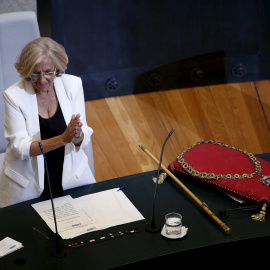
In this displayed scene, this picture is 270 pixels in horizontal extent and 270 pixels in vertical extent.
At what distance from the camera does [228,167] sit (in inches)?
85.3

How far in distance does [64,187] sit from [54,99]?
0.37 metres

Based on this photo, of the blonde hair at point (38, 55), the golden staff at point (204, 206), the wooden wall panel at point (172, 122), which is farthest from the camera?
the wooden wall panel at point (172, 122)

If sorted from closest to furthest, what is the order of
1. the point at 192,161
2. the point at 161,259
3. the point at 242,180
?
1. the point at 161,259
2. the point at 242,180
3. the point at 192,161

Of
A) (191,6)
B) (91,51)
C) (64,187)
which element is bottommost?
(64,187)

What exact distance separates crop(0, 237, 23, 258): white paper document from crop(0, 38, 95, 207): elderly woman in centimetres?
33

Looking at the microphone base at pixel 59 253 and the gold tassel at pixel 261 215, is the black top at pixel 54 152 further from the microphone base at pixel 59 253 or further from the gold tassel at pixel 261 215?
the gold tassel at pixel 261 215

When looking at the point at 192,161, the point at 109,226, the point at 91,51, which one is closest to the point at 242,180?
the point at 192,161

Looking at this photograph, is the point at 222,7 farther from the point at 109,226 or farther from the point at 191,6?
the point at 109,226

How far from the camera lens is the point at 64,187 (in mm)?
2279

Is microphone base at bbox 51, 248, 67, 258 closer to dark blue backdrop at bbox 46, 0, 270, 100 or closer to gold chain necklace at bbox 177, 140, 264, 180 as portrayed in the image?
gold chain necklace at bbox 177, 140, 264, 180

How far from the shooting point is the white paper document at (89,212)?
1.92 metres

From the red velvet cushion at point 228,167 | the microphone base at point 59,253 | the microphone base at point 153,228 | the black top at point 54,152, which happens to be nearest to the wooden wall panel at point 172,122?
the black top at point 54,152

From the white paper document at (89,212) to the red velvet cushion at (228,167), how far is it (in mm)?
293

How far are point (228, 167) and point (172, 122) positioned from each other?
1.30m
